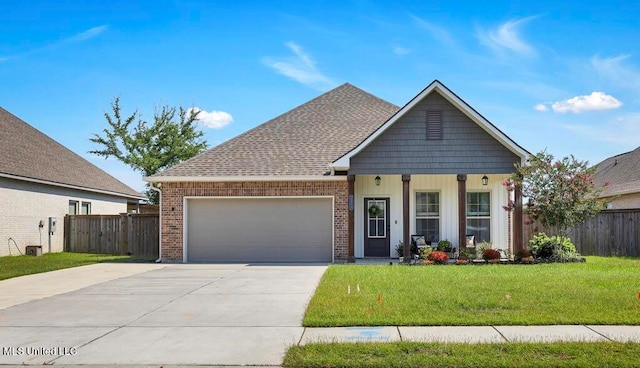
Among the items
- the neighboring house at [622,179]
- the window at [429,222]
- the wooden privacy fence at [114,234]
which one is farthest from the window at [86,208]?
the neighboring house at [622,179]

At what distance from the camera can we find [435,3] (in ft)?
48.7

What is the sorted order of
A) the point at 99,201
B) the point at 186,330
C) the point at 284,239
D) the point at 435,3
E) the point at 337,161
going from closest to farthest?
the point at 186,330, the point at 435,3, the point at 337,161, the point at 284,239, the point at 99,201

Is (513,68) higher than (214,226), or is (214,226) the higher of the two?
(513,68)

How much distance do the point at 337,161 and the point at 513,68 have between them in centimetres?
579

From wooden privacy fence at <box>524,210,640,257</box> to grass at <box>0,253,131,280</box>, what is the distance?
15861 millimetres

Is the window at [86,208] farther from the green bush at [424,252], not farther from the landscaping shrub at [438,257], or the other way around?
the landscaping shrub at [438,257]

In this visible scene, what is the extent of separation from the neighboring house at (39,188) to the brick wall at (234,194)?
638 cm

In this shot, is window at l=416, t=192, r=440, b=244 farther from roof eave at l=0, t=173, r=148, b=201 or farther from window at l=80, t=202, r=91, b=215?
window at l=80, t=202, r=91, b=215

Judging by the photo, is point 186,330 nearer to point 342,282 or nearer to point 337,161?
point 342,282

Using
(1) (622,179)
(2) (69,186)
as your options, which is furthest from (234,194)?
(1) (622,179)

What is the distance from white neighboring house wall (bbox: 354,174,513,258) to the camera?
20.3m

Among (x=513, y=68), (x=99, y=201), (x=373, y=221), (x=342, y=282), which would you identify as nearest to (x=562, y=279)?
(x=342, y=282)

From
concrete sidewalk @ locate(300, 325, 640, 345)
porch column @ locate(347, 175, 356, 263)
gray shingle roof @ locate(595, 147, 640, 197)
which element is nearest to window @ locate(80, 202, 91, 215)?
porch column @ locate(347, 175, 356, 263)

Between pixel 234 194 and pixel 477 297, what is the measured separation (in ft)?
35.6
